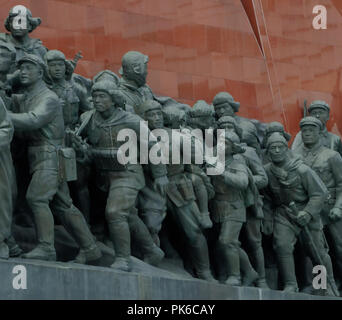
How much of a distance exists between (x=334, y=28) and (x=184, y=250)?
16.2 ft

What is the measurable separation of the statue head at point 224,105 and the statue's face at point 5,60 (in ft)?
10.6

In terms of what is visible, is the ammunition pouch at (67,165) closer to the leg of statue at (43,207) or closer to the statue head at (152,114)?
the leg of statue at (43,207)

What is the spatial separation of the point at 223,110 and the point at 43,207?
3326mm

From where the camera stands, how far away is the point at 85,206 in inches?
516

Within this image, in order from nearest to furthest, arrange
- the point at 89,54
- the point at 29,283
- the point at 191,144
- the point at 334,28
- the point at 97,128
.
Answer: the point at 29,283 < the point at 97,128 < the point at 191,144 < the point at 89,54 < the point at 334,28

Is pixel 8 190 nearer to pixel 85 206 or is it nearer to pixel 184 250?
pixel 85 206

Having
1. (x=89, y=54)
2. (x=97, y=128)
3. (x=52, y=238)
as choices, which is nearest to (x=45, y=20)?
(x=89, y=54)

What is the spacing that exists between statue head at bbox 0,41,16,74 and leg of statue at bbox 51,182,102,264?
1164 mm

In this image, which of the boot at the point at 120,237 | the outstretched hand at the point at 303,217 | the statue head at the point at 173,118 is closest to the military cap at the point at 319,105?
the outstretched hand at the point at 303,217

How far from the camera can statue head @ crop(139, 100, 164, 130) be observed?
13.2 meters

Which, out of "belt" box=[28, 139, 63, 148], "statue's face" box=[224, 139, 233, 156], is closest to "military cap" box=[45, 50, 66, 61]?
"belt" box=[28, 139, 63, 148]

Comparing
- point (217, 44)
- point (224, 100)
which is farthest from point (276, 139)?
point (217, 44)

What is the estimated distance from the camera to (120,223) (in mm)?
12641
